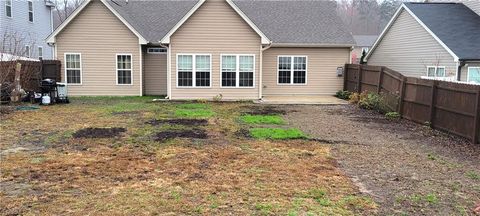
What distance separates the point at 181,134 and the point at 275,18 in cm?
Answer: 1538

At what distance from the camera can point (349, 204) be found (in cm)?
550

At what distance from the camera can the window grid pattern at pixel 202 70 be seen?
19.8 meters

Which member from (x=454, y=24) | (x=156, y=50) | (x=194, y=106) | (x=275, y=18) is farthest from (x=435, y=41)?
(x=156, y=50)

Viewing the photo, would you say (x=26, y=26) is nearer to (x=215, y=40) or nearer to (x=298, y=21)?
(x=215, y=40)

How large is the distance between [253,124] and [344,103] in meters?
7.96

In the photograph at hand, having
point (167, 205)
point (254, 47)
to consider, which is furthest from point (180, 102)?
point (167, 205)

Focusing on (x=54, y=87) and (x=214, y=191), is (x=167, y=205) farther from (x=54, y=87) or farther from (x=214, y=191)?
(x=54, y=87)

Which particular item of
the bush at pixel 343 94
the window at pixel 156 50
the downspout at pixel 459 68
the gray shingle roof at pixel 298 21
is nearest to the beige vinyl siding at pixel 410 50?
the downspout at pixel 459 68

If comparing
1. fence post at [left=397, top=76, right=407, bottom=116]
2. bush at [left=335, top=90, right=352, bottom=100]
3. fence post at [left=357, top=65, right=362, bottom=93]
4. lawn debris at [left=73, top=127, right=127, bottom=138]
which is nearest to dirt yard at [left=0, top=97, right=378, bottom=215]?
lawn debris at [left=73, top=127, right=127, bottom=138]

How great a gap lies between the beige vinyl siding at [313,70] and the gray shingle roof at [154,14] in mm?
5916

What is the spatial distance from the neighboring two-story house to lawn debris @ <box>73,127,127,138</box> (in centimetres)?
1411

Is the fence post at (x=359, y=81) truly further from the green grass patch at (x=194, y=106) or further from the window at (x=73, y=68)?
the window at (x=73, y=68)

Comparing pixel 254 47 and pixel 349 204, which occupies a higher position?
pixel 254 47

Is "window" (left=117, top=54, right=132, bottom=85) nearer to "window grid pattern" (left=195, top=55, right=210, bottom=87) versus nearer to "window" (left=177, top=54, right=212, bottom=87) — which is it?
"window" (left=177, top=54, right=212, bottom=87)
